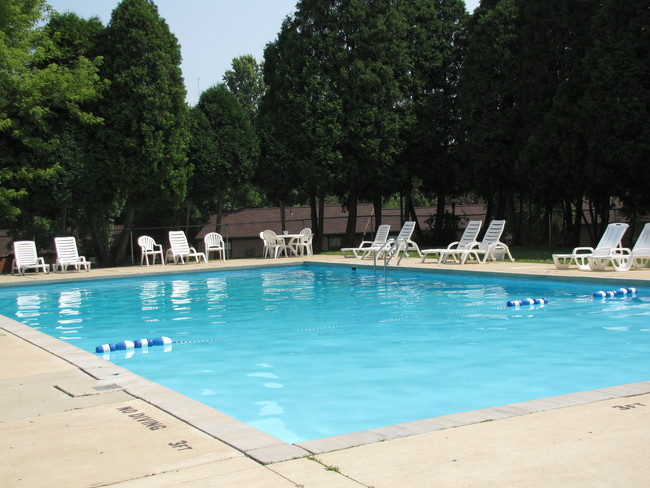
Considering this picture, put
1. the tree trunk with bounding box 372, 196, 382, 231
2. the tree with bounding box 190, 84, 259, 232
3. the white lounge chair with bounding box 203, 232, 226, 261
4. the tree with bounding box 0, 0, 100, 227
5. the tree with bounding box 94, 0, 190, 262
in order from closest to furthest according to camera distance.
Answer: the tree with bounding box 0, 0, 100, 227 → the tree with bounding box 94, 0, 190, 262 → the white lounge chair with bounding box 203, 232, 226, 261 → the tree with bounding box 190, 84, 259, 232 → the tree trunk with bounding box 372, 196, 382, 231

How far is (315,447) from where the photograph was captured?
3482mm

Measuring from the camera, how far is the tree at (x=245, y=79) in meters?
59.7

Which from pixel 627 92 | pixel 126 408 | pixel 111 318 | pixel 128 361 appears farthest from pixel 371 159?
pixel 126 408

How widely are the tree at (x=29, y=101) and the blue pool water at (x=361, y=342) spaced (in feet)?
21.0

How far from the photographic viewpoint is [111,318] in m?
10.6

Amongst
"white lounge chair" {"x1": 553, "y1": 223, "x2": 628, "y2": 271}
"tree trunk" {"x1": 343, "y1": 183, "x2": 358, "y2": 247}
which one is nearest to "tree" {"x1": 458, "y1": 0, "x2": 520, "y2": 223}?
"tree trunk" {"x1": 343, "y1": 183, "x2": 358, "y2": 247}

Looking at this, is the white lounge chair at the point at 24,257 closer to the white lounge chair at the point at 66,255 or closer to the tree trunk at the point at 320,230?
the white lounge chair at the point at 66,255

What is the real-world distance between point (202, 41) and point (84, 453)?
18.6 metres

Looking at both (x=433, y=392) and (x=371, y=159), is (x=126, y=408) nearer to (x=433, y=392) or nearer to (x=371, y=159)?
(x=433, y=392)

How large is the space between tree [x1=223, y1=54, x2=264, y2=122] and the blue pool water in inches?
1867

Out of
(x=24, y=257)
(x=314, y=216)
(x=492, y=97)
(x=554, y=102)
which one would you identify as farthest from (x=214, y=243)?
(x=554, y=102)

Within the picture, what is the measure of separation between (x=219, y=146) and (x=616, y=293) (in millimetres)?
15021

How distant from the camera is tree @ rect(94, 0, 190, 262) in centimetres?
2058

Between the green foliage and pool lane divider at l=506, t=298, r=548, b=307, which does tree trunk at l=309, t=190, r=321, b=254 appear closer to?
the green foliage
